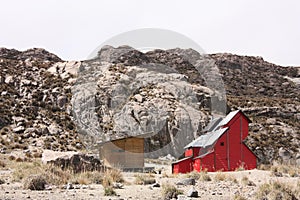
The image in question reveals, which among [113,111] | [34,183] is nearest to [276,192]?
[34,183]

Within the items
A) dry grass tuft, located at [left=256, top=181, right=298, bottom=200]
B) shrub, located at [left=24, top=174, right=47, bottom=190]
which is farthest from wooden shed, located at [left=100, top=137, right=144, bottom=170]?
dry grass tuft, located at [left=256, top=181, right=298, bottom=200]

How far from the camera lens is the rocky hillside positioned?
45.7 meters

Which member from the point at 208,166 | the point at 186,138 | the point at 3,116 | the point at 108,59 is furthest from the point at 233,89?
the point at 208,166

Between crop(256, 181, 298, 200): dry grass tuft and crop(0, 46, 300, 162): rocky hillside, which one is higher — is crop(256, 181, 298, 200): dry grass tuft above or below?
below

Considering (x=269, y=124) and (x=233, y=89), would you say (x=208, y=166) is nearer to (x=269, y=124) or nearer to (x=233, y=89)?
(x=269, y=124)

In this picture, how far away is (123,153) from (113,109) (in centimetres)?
2134

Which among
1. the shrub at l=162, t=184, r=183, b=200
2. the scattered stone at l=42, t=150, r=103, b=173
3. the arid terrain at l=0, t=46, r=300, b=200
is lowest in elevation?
the shrub at l=162, t=184, r=183, b=200

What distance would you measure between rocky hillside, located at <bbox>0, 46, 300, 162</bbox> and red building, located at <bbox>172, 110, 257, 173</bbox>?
13459 millimetres

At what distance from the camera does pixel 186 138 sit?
52688 millimetres

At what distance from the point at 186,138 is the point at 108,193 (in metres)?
42.6

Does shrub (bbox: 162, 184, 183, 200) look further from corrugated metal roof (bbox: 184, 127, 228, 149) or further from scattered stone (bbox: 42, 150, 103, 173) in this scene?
corrugated metal roof (bbox: 184, 127, 228, 149)

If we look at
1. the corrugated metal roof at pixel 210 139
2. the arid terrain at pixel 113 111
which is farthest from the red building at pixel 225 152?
the arid terrain at pixel 113 111

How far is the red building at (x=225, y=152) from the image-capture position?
26297 mm

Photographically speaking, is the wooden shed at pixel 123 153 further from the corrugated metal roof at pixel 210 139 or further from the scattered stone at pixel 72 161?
the scattered stone at pixel 72 161
